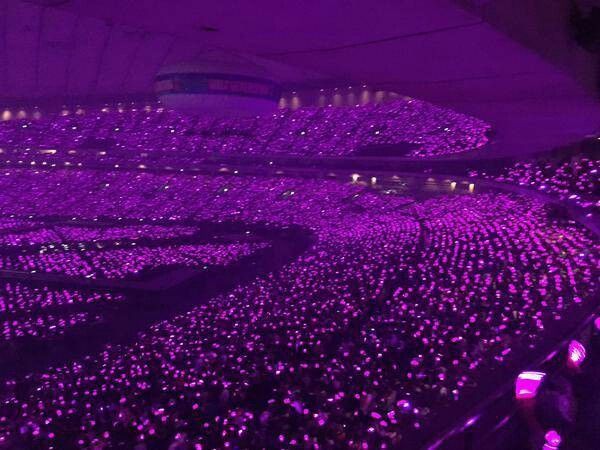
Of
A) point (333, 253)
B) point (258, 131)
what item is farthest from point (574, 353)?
point (258, 131)

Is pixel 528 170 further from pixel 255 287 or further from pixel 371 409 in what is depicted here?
pixel 371 409

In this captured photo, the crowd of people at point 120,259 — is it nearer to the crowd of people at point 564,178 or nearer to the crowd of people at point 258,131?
the crowd of people at point 564,178

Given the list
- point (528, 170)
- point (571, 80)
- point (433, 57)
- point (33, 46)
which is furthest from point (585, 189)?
point (33, 46)

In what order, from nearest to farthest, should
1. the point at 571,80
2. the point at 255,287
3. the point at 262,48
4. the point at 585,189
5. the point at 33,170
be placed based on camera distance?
the point at 262,48 → the point at 571,80 → the point at 255,287 → the point at 585,189 → the point at 33,170

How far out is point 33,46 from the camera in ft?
76.6

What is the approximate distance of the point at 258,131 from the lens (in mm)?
34531

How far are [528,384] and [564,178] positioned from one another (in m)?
16.1

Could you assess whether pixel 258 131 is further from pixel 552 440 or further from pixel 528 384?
pixel 552 440

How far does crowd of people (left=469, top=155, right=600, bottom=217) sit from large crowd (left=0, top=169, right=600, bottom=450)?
1432mm

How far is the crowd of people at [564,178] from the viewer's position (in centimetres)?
1670

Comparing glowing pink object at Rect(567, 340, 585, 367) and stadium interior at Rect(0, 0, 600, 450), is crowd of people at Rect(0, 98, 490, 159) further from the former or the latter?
glowing pink object at Rect(567, 340, 585, 367)

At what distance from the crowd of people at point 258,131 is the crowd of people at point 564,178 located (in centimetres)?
326

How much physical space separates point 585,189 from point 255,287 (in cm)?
1263

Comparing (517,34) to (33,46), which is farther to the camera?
(33,46)
